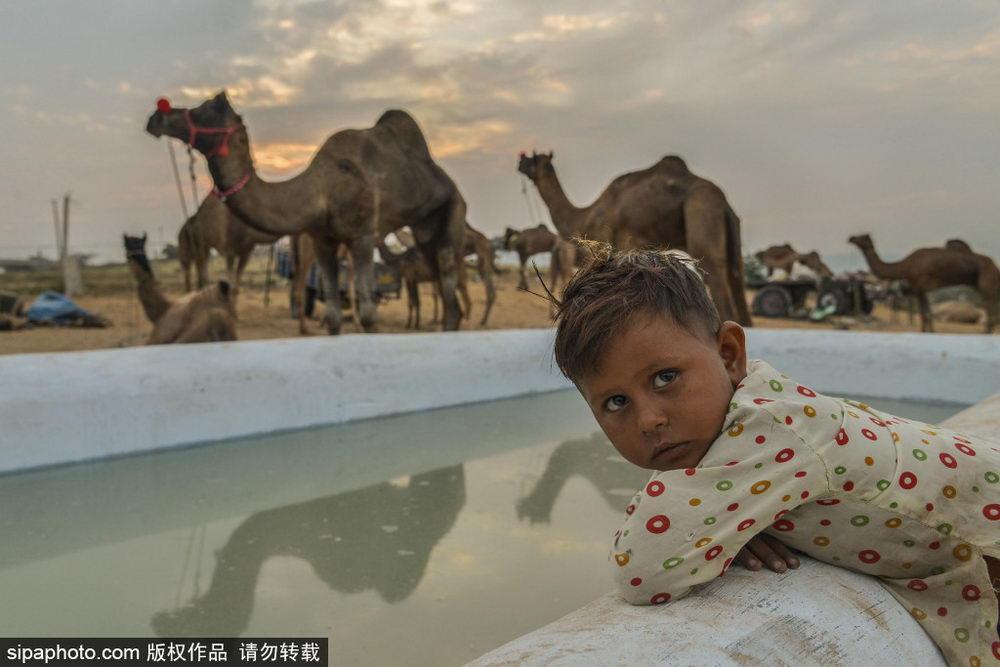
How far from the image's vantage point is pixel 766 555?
1.20 m

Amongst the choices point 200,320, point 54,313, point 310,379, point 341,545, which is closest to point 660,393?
point 341,545

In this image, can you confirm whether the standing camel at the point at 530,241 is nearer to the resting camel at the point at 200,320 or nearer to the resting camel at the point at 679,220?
the resting camel at the point at 679,220

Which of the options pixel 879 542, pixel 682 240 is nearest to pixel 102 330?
pixel 682 240

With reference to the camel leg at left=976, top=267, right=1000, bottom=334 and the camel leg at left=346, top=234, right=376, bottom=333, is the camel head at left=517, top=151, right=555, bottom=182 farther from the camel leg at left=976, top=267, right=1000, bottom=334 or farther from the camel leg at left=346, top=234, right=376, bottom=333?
the camel leg at left=976, top=267, right=1000, bottom=334

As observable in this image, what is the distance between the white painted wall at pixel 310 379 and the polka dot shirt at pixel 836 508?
213cm

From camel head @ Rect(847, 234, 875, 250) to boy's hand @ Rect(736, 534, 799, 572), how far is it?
9.68m

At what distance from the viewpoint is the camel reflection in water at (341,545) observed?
75.4 inches

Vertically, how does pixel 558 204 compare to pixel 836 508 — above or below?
above

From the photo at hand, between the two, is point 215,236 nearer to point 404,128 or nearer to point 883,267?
point 404,128

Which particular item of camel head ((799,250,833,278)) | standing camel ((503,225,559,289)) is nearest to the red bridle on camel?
standing camel ((503,225,559,289))

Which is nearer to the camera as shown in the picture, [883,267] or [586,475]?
[586,475]

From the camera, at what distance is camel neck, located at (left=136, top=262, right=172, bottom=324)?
678 cm

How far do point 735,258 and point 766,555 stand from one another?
6.10 metres

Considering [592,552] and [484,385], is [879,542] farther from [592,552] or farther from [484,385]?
[484,385]
